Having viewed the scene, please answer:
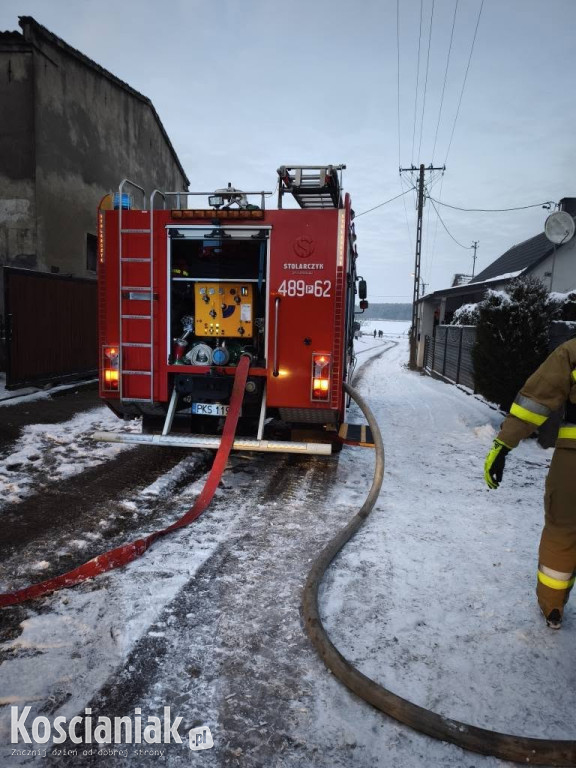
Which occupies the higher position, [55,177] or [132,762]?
[55,177]

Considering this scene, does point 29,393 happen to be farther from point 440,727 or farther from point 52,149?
point 440,727

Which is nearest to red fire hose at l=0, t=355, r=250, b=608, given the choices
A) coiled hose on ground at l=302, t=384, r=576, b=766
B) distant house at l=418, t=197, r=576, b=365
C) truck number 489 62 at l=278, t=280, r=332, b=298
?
truck number 489 62 at l=278, t=280, r=332, b=298

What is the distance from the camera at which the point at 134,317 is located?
5258 mm

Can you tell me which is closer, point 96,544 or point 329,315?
point 96,544

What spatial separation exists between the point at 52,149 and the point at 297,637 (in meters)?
13.7

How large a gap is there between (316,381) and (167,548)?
233cm

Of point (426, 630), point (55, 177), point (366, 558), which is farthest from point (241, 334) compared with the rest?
point (55, 177)

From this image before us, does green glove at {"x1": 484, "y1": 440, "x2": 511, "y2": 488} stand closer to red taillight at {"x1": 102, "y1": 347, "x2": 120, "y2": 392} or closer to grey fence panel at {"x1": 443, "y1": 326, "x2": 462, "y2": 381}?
A: red taillight at {"x1": 102, "y1": 347, "x2": 120, "y2": 392}

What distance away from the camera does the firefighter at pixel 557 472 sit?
2607mm

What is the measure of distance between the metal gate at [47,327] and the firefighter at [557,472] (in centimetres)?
908

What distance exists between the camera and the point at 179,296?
19.0 feet

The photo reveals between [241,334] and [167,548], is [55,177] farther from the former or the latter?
[167,548]

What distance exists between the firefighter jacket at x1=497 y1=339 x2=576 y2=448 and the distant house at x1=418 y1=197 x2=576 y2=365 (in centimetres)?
1384

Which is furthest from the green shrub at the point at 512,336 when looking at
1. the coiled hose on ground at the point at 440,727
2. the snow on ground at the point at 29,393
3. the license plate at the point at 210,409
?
the snow on ground at the point at 29,393
